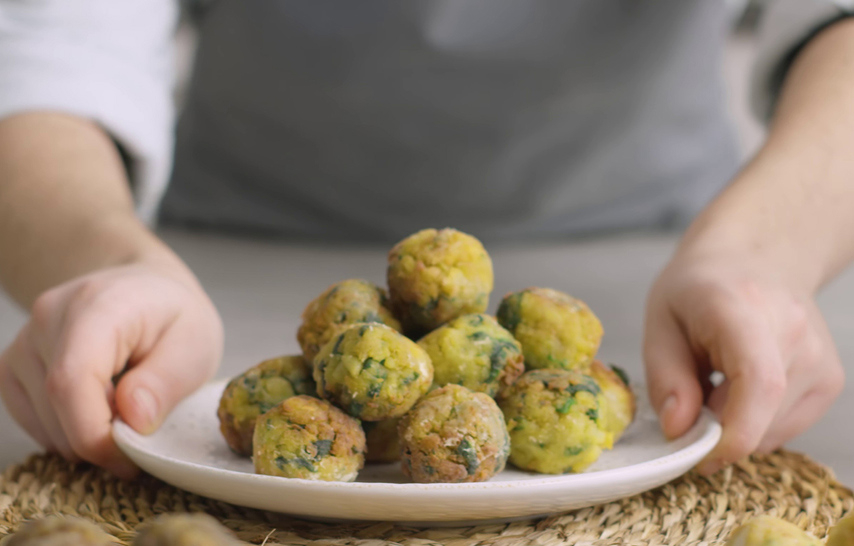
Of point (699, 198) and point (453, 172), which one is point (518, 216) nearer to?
point (453, 172)

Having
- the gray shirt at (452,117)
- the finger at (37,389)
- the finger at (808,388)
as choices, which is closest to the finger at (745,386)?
the finger at (808,388)

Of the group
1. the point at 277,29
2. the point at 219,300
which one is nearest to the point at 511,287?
the point at 219,300

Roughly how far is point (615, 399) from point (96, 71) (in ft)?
3.26

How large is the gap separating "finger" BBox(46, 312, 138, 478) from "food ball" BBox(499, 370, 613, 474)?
1.15ft

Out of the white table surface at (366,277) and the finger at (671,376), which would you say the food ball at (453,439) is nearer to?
the finger at (671,376)

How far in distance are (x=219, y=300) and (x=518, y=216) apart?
25.5 inches

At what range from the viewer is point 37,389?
798 millimetres

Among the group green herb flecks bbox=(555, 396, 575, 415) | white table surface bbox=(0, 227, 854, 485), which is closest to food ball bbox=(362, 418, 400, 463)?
green herb flecks bbox=(555, 396, 575, 415)

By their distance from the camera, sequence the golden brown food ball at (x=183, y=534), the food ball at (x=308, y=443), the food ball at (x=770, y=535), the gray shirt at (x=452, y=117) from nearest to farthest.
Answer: the golden brown food ball at (x=183, y=534)
the food ball at (x=770, y=535)
the food ball at (x=308, y=443)
the gray shirt at (x=452, y=117)

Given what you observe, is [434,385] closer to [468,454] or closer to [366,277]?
[468,454]

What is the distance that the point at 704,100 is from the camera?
1824 mm

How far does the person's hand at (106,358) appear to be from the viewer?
72 centimetres

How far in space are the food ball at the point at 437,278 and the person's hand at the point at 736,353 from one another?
8.5 inches

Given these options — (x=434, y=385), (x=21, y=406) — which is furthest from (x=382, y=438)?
(x=21, y=406)
